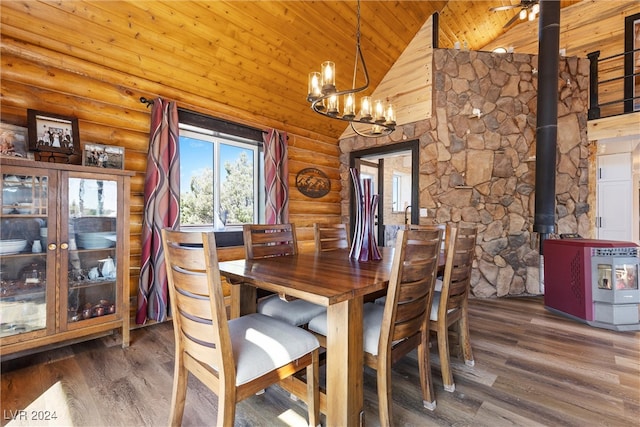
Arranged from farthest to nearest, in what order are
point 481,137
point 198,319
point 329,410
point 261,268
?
1. point 481,137
2. point 261,268
3. point 329,410
4. point 198,319

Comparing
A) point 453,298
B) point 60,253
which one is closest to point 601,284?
point 453,298

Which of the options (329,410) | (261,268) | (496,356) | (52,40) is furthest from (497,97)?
(52,40)

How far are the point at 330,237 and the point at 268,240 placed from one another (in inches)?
26.6

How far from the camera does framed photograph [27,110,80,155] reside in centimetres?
222

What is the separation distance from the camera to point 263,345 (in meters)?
1.33

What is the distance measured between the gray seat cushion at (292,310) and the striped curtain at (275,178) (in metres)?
1.89

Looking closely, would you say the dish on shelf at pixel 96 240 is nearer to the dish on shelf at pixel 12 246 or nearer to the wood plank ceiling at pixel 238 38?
the dish on shelf at pixel 12 246

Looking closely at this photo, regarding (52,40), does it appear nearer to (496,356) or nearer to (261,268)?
(261,268)

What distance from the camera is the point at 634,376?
1.99m

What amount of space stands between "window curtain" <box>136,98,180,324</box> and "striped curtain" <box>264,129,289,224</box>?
1.24 meters

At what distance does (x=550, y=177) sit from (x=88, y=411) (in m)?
4.68

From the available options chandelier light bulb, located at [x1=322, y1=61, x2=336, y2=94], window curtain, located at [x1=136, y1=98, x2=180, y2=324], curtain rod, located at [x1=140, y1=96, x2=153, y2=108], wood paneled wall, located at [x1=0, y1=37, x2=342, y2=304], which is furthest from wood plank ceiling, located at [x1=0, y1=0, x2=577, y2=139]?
chandelier light bulb, located at [x1=322, y1=61, x2=336, y2=94]

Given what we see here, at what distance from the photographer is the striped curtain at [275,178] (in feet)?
12.6

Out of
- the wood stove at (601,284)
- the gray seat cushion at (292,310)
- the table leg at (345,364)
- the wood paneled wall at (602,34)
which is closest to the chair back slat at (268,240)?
the gray seat cushion at (292,310)
